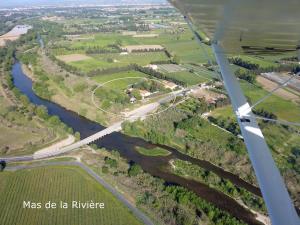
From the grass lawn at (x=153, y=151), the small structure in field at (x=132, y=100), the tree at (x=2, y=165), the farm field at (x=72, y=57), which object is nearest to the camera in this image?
the tree at (x=2, y=165)

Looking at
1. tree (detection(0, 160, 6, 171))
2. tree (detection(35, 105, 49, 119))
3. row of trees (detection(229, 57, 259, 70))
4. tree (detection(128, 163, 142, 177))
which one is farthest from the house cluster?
tree (detection(0, 160, 6, 171))

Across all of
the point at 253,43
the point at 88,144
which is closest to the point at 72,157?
the point at 88,144

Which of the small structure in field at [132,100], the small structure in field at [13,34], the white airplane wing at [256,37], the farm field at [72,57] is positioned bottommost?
the small structure in field at [13,34]

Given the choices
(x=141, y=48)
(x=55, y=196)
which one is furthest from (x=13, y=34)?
(x=55, y=196)

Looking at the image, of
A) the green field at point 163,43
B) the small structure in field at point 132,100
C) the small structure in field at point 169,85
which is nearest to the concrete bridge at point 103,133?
the small structure in field at point 132,100

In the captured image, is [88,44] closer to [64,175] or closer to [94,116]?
[94,116]

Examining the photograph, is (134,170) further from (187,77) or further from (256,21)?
(187,77)

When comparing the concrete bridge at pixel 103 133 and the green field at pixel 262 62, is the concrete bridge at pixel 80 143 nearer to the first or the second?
the concrete bridge at pixel 103 133
